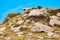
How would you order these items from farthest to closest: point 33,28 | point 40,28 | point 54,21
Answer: point 54,21, point 33,28, point 40,28

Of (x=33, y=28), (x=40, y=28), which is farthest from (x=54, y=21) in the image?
(x=33, y=28)

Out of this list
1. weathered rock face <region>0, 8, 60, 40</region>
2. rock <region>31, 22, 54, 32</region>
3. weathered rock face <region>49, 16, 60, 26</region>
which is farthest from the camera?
weathered rock face <region>49, 16, 60, 26</region>

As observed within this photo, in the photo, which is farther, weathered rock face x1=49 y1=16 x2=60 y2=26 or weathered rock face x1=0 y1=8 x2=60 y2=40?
weathered rock face x1=49 y1=16 x2=60 y2=26

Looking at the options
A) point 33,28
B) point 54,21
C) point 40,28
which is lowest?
point 40,28

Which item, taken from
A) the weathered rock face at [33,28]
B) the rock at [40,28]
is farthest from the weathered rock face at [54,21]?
the rock at [40,28]

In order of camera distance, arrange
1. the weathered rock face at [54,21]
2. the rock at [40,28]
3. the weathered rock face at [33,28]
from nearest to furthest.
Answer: the weathered rock face at [33,28], the rock at [40,28], the weathered rock face at [54,21]

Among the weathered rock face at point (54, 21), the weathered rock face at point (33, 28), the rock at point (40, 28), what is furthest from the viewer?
the weathered rock face at point (54, 21)

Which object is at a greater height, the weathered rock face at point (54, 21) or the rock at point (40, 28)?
the weathered rock face at point (54, 21)

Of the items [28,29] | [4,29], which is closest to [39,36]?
[28,29]

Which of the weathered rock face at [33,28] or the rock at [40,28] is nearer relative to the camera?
the weathered rock face at [33,28]

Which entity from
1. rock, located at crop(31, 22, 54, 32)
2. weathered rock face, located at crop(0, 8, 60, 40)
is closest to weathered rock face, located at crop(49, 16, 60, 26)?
weathered rock face, located at crop(0, 8, 60, 40)

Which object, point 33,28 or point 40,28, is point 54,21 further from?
point 33,28

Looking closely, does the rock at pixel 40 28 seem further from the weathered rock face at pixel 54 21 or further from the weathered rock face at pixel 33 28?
the weathered rock face at pixel 54 21

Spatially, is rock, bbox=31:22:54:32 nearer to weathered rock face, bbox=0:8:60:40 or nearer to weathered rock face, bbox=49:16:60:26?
weathered rock face, bbox=0:8:60:40
